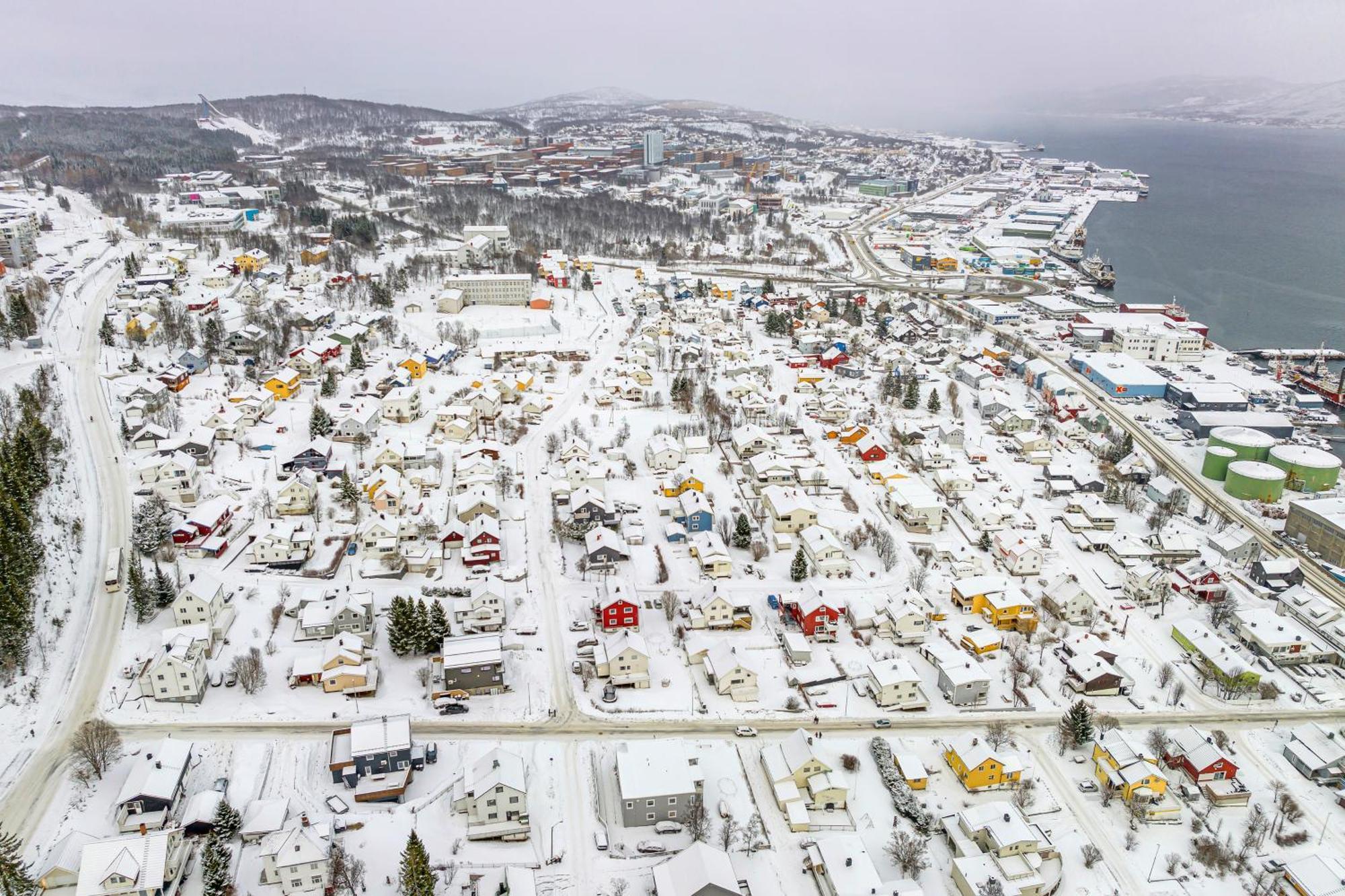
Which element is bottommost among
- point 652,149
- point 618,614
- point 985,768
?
point 985,768

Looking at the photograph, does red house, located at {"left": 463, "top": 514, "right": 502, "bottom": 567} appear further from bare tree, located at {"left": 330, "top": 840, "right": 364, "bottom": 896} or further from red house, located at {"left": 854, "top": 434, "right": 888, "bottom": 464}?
red house, located at {"left": 854, "top": 434, "right": 888, "bottom": 464}

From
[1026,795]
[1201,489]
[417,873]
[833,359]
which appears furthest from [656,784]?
[833,359]

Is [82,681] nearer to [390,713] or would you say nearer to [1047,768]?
[390,713]

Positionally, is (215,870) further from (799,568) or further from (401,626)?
(799,568)

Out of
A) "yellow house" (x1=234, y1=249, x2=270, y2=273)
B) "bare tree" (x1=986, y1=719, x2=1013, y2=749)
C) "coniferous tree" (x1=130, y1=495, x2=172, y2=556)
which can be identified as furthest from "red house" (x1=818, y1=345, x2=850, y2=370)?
"yellow house" (x1=234, y1=249, x2=270, y2=273)

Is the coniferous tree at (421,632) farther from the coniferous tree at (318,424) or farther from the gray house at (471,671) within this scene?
the coniferous tree at (318,424)

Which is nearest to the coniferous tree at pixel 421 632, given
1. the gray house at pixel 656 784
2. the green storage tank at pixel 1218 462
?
the gray house at pixel 656 784

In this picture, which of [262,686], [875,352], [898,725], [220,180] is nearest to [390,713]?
[262,686]
